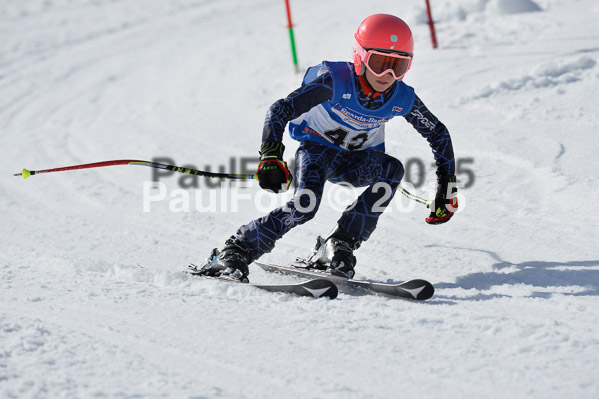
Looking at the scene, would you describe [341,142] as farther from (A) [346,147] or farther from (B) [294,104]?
(B) [294,104]

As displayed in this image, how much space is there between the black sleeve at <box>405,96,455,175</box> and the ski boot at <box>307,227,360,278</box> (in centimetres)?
78

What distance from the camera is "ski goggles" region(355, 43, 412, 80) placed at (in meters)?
3.69

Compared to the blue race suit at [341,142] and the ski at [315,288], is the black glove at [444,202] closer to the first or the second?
the blue race suit at [341,142]

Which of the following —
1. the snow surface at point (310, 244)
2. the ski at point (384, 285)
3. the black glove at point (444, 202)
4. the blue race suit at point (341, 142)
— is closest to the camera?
the snow surface at point (310, 244)

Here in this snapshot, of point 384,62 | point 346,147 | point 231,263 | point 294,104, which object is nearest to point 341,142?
point 346,147

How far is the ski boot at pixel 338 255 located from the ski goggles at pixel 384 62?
0.99 meters

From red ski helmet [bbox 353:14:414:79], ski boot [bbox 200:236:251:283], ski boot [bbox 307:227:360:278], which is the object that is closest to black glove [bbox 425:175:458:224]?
ski boot [bbox 307:227:360:278]

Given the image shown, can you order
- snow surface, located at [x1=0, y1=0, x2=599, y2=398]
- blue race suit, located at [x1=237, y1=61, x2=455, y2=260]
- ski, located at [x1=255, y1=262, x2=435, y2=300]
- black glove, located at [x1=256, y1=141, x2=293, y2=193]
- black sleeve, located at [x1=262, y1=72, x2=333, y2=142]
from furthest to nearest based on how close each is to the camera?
blue race suit, located at [x1=237, y1=61, x2=455, y2=260]
black sleeve, located at [x1=262, y1=72, x2=333, y2=142]
black glove, located at [x1=256, y1=141, x2=293, y2=193]
ski, located at [x1=255, y1=262, x2=435, y2=300]
snow surface, located at [x1=0, y1=0, x2=599, y2=398]

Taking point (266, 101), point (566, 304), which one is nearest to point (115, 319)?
point (566, 304)

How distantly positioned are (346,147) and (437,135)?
0.60 metres

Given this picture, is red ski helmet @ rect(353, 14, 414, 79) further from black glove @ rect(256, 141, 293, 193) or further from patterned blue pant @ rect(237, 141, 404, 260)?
black glove @ rect(256, 141, 293, 193)

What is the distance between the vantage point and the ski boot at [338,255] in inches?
147

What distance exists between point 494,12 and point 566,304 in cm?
A: 821

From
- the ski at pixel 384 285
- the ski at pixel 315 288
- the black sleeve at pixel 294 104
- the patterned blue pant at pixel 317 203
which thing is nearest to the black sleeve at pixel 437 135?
the patterned blue pant at pixel 317 203
